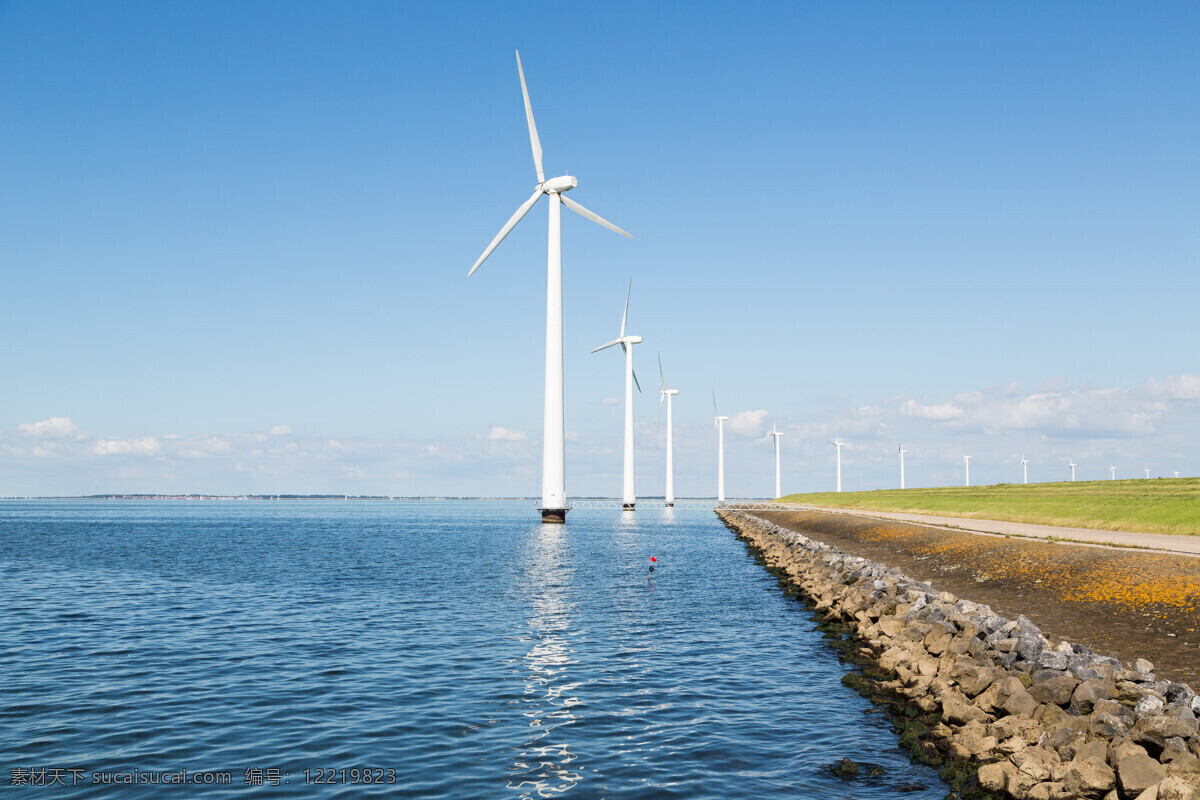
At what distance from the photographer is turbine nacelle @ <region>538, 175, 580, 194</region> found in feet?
325

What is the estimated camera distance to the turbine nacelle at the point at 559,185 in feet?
325

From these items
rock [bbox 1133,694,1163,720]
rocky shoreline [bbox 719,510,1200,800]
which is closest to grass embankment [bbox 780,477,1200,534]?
rocky shoreline [bbox 719,510,1200,800]

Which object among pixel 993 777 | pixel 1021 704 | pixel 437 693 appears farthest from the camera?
pixel 437 693

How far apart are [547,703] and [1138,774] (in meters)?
11.7

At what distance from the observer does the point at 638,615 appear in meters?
34.0

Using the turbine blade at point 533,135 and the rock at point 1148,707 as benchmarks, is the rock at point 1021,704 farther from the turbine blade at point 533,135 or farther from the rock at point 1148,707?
the turbine blade at point 533,135

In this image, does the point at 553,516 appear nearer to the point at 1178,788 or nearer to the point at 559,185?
the point at 559,185

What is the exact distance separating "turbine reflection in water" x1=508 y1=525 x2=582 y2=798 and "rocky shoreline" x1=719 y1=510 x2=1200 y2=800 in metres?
6.98

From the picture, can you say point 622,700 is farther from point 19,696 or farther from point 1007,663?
point 19,696

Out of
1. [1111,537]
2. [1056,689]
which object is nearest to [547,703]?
[1056,689]

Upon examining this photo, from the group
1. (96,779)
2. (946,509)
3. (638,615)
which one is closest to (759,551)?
(946,509)

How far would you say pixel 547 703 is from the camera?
19359 millimetres

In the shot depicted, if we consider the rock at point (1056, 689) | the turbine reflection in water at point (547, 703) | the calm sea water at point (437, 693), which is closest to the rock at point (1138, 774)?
the calm sea water at point (437, 693)

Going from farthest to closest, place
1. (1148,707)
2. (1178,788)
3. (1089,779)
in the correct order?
1. (1148,707)
2. (1089,779)
3. (1178,788)
